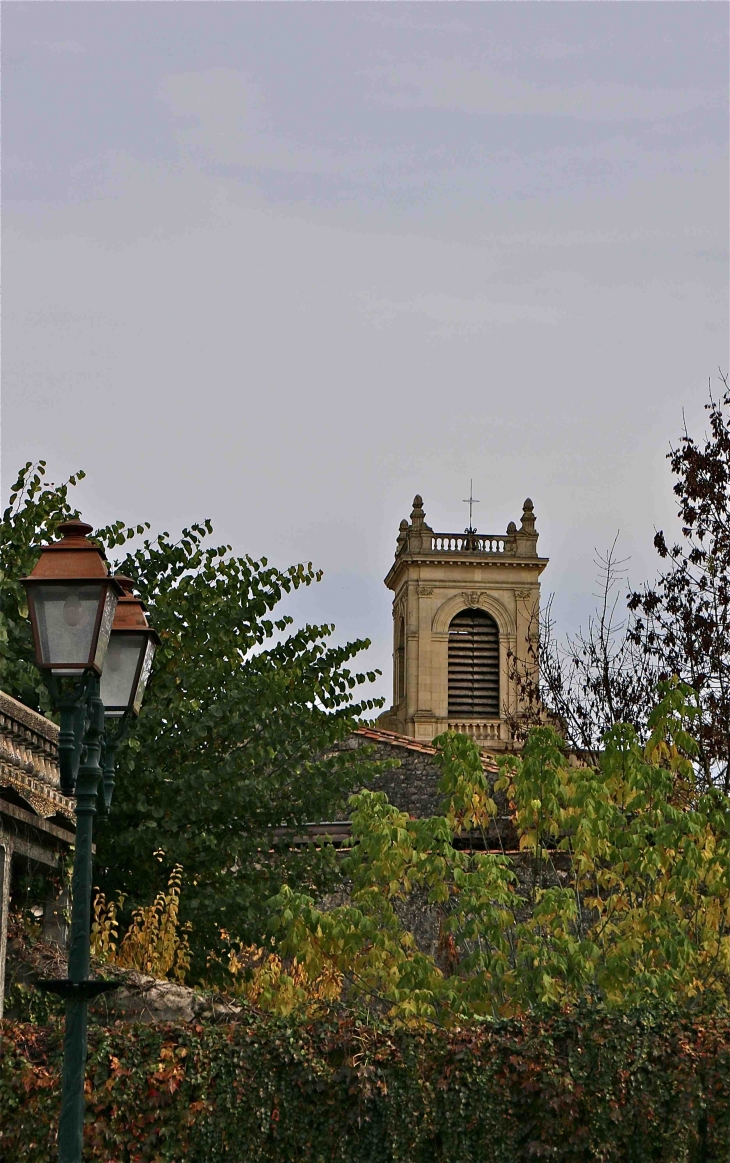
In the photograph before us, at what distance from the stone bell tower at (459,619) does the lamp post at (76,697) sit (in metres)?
54.5

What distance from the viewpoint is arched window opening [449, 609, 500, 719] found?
6266cm

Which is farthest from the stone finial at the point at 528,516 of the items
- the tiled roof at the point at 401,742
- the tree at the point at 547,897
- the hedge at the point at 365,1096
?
the hedge at the point at 365,1096

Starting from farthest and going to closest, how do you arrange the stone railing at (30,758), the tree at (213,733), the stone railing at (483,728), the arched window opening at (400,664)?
1. the arched window opening at (400,664)
2. the stone railing at (483,728)
3. the tree at (213,733)
4. the stone railing at (30,758)

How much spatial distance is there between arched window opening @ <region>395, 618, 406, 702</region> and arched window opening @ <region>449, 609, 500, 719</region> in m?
2.09

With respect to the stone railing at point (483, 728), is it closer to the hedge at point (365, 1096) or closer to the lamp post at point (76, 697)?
the hedge at point (365, 1096)

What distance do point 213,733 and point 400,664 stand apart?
4903 cm

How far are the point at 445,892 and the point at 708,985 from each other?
2.42 metres

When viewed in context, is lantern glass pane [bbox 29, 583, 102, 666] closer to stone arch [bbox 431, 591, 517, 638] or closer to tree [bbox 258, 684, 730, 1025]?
tree [bbox 258, 684, 730, 1025]

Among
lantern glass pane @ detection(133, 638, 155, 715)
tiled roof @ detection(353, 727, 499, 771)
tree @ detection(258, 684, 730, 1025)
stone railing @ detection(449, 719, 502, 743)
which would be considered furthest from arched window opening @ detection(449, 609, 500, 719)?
lantern glass pane @ detection(133, 638, 155, 715)

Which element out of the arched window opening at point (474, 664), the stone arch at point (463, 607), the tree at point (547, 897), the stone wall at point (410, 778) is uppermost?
the stone arch at point (463, 607)

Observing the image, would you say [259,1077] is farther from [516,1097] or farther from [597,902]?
[597,902]

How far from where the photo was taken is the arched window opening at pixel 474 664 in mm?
62656

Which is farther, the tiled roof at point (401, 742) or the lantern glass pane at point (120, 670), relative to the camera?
the tiled roof at point (401, 742)

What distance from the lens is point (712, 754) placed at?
19.3 m
